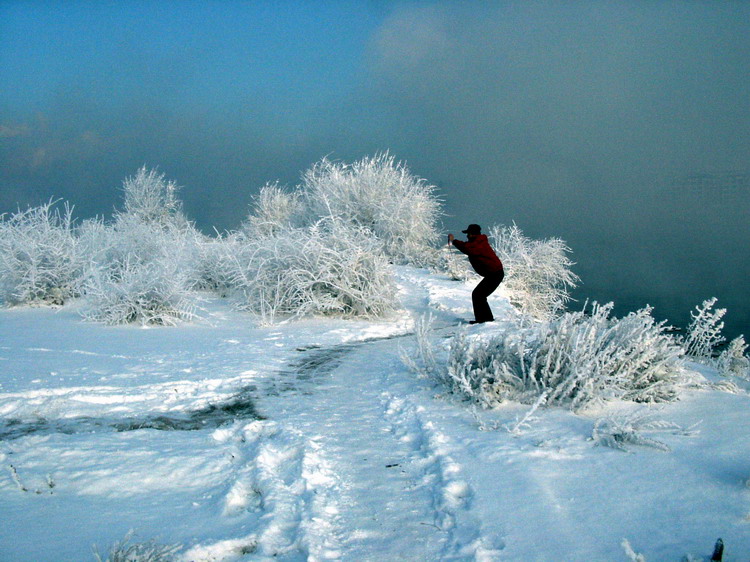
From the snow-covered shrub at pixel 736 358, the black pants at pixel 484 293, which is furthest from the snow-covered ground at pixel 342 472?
the black pants at pixel 484 293

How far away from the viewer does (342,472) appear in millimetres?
3744

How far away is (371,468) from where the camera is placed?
3828 mm

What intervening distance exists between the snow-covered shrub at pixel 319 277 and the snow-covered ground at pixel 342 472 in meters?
3.98

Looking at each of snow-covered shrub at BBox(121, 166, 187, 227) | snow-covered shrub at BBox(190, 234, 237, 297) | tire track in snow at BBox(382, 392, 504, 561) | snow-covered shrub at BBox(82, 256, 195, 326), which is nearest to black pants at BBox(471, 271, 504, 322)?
tire track in snow at BBox(382, 392, 504, 561)

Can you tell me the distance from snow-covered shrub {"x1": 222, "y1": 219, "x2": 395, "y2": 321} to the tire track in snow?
5.09m

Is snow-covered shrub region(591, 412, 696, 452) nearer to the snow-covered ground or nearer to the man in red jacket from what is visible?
the snow-covered ground

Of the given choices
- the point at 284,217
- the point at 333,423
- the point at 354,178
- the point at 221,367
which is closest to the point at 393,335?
the point at 221,367

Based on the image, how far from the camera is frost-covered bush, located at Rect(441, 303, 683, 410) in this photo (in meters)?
4.51

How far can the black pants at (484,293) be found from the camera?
958cm

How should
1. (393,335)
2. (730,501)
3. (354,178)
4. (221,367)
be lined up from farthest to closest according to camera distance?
(354,178)
(393,335)
(221,367)
(730,501)

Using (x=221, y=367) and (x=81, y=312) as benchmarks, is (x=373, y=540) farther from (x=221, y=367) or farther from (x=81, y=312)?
(x=81, y=312)

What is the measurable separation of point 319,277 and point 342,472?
6.41 m

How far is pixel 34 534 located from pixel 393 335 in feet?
22.3

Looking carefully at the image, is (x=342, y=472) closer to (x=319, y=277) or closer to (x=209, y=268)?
(x=319, y=277)
